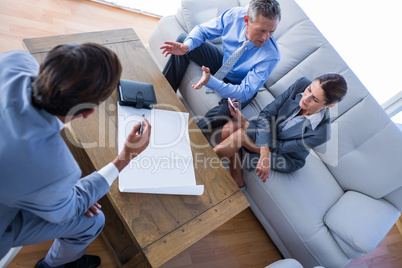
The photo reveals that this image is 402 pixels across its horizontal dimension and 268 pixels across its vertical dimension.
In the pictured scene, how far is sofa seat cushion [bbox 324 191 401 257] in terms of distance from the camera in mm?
1539

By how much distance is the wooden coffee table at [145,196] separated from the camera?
1.06m

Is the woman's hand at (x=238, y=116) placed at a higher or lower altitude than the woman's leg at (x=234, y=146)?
higher

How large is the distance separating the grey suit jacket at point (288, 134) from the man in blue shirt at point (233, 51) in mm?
202

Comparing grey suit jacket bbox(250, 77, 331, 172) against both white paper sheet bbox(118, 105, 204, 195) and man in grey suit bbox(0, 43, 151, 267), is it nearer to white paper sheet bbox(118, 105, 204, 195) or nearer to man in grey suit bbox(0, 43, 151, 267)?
white paper sheet bbox(118, 105, 204, 195)

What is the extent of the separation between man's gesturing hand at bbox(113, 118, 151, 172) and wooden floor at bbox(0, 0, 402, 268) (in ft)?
2.47

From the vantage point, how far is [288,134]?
1.70 meters

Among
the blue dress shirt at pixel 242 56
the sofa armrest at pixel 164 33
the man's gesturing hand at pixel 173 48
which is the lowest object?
the blue dress shirt at pixel 242 56

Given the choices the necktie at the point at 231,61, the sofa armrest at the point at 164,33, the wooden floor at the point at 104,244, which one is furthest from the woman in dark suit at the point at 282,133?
the sofa armrest at the point at 164,33

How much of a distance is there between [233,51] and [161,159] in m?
1.04

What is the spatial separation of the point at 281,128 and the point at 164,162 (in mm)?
882

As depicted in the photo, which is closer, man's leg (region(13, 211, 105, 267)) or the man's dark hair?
man's leg (region(13, 211, 105, 267))

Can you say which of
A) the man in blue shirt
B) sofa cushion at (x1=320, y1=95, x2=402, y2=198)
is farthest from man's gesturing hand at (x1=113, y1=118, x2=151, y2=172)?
sofa cushion at (x1=320, y1=95, x2=402, y2=198)

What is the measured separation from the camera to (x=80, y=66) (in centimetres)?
72

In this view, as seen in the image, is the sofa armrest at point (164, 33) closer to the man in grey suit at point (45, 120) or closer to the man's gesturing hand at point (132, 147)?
the man's gesturing hand at point (132, 147)
